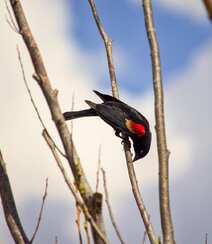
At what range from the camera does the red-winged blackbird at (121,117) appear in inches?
344

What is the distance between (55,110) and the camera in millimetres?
2506

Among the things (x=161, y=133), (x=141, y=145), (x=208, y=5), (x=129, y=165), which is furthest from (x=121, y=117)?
(x=208, y=5)

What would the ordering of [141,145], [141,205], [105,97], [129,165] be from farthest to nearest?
[141,145] → [105,97] → [129,165] → [141,205]

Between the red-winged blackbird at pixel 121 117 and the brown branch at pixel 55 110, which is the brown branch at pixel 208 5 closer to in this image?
the brown branch at pixel 55 110

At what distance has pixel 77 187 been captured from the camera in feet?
7.82

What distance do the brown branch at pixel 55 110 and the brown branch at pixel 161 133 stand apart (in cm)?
51

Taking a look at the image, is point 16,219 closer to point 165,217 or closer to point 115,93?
point 165,217

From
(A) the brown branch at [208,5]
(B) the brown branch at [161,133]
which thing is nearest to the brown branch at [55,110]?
(B) the brown branch at [161,133]

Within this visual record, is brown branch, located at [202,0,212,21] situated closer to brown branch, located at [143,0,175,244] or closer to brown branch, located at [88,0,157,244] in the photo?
brown branch, located at [143,0,175,244]

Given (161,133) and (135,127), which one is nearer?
(161,133)

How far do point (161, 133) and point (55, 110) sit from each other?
2.73ft

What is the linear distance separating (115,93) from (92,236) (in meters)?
3.53

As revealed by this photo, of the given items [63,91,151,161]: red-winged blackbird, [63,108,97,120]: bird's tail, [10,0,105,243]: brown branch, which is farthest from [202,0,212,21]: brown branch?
[63,108,97,120]: bird's tail

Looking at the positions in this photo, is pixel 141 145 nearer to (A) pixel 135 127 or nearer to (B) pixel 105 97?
(A) pixel 135 127
